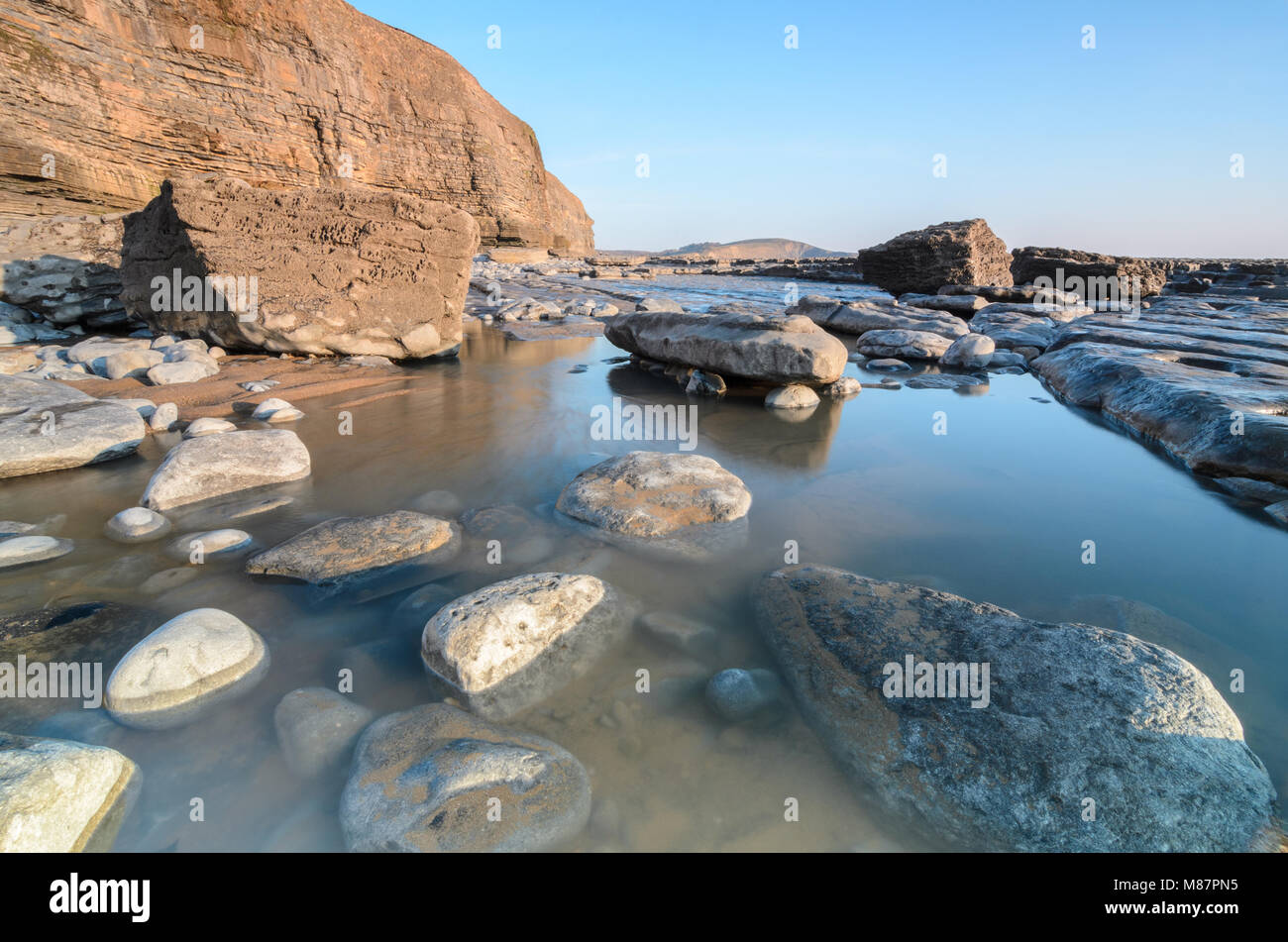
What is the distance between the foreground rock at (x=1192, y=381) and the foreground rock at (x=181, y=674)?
248 inches

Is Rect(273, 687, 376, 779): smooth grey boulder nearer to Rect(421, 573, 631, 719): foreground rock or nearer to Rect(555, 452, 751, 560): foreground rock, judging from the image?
Rect(421, 573, 631, 719): foreground rock

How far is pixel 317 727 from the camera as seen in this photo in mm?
1944

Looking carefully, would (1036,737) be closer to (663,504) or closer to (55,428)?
(663,504)

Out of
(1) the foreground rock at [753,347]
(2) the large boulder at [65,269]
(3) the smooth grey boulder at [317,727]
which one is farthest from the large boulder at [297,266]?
(3) the smooth grey boulder at [317,727]

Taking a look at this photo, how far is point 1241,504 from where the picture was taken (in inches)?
156

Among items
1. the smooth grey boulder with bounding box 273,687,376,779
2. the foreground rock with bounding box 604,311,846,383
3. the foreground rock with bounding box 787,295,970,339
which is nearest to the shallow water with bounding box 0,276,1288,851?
the smooth grey boulder with bounding box 273,687,376,779

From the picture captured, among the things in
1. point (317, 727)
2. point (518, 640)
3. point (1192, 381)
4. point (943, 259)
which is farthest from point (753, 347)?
point (943, 259)

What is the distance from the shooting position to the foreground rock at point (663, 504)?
3.26 metres

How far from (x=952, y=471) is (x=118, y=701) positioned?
5.18 m

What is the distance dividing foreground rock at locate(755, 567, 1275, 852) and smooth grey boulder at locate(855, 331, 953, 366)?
8912mm

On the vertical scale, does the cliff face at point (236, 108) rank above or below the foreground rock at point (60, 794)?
above

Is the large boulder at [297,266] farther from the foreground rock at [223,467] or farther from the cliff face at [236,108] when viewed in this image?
the cliff face at [236,108]

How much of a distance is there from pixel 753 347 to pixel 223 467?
500 centimetres
